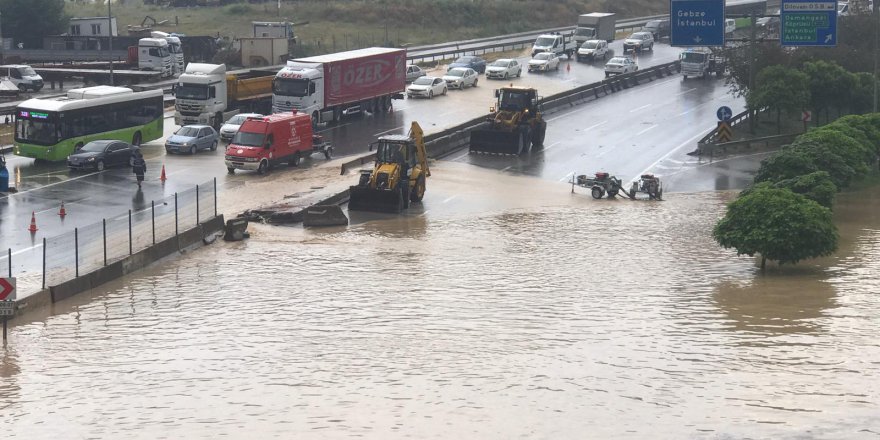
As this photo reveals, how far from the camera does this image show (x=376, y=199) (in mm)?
40938

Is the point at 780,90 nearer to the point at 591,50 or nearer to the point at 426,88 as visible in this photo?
the point at 426,88

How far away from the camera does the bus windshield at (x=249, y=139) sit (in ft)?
153

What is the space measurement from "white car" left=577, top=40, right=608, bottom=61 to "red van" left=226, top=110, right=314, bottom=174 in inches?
1660

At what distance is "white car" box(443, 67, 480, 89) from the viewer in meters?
71.9

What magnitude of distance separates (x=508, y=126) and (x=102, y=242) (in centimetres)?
2312

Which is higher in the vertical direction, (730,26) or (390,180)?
(730,26)

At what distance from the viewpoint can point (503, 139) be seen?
5178 cm

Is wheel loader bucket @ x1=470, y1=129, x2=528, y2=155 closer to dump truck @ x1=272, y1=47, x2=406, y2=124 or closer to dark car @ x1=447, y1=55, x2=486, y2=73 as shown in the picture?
dump truck @ x1=272, y1=47, x2=406, y2=124

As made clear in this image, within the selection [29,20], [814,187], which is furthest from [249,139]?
[29,20]

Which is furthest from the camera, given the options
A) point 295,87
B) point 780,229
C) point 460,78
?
point 460,78

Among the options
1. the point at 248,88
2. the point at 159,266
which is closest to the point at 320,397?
the point at 159,266

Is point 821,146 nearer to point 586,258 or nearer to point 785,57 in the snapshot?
point 586,258

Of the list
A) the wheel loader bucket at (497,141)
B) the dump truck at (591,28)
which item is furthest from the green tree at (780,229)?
the dump truck at (591,28)

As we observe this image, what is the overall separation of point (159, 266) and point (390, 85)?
31.8 metres
